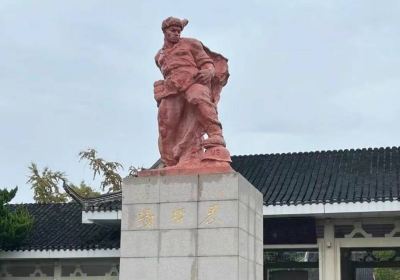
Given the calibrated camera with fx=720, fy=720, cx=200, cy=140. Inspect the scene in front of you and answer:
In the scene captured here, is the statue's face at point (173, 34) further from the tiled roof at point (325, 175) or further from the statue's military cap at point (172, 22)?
the tiled roof at point (325, 175)

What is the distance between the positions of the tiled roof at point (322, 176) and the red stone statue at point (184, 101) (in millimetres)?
5617

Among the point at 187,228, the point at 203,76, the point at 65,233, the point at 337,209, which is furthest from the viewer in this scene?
the point at 65,233

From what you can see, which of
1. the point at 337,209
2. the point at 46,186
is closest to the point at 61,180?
the point at 46,186

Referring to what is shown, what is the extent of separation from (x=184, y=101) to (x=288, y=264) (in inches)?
282

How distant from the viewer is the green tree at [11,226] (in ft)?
48.8

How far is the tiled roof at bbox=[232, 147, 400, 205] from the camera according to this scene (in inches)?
504

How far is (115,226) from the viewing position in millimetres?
15133

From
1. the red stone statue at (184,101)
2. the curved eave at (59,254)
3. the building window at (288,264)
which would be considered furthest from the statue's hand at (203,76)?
the curved eave at (59,254)

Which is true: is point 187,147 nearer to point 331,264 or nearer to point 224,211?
point 224,211

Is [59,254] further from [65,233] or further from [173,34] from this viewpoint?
[173,34]

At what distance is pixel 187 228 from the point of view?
6918 mm

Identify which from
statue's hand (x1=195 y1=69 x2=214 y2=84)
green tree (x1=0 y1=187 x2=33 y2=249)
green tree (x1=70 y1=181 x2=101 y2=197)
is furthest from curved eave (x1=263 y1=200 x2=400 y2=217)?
green tree (x1=70 y1=181 x2=101 y2=197)

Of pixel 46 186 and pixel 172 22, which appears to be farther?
pixel 46 186

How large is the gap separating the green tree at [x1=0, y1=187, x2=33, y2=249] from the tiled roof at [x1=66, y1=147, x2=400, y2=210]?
209 cm
